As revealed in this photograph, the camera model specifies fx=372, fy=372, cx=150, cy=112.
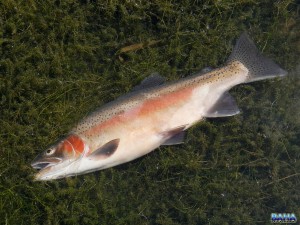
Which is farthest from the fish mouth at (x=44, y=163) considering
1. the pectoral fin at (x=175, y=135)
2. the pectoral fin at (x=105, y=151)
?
the pectoral fin at (x=175, y=135)

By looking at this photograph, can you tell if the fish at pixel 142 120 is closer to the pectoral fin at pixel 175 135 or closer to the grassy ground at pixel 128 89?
the pectoral fin at pixel 175 135

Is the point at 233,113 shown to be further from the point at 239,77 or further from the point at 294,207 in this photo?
the point at 294,207

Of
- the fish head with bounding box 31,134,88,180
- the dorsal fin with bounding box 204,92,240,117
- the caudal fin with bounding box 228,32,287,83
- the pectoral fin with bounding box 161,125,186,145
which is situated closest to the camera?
the fish head with bounding box 31,134,88,180

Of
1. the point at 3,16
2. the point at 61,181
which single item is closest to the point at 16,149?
the point at 61,181

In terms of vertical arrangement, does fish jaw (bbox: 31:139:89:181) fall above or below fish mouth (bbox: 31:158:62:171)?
below

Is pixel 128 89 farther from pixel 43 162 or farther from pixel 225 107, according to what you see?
pixel 43 162

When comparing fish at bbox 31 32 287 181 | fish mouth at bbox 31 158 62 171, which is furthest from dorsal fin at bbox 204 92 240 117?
fish mouth at bbox 31 158 62 171

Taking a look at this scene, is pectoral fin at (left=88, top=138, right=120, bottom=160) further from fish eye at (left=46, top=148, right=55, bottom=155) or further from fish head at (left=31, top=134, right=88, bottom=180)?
fish eye at (left=46, top=148, right=55, bottom=155)
